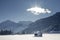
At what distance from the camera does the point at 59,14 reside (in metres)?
155

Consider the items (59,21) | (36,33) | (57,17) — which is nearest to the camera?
(36,33)

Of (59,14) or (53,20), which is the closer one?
(53,20)

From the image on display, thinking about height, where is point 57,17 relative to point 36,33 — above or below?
above

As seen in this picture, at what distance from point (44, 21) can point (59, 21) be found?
23.6m

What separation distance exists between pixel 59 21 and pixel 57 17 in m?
12.8

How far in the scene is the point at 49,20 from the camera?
153750 millimetres

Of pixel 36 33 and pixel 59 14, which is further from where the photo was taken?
pixel 59 14

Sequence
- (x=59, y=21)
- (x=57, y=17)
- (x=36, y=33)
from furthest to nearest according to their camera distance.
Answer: (x=57, y=17)
(x=59, y=21)
(x=36, y=33)

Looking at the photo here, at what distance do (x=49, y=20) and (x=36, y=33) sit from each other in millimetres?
123666

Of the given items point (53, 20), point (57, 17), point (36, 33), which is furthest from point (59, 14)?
point (36, 33)

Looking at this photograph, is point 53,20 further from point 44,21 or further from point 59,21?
point 44,21

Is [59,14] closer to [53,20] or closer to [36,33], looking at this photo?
[53,20]

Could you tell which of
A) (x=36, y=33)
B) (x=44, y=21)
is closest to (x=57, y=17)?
(x=44, y=21)

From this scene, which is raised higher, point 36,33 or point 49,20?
point 49,20
